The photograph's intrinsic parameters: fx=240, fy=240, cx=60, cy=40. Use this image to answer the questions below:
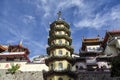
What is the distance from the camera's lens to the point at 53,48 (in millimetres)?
42469

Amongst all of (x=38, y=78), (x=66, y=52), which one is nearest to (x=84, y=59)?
(x=38, y=78)

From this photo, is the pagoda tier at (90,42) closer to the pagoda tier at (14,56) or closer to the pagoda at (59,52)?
the pagoda tier at (14,56)

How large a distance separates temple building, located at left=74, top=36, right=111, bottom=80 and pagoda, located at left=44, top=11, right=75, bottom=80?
10.4ft

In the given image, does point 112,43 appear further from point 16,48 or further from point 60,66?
point 16,48

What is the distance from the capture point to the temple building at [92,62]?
48781 millimetres

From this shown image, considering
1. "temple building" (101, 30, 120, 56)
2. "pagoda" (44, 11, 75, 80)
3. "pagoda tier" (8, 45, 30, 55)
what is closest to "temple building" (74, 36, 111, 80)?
"temple building" (101, 30, 120, 56)

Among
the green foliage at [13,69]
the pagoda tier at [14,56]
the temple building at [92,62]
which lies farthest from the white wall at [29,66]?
the temple building at [92,62]

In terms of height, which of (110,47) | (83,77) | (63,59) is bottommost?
(83,77)

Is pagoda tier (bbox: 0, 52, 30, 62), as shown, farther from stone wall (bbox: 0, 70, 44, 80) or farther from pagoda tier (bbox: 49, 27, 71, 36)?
pagoda tier (bbox: 49, 27, 71, 36)

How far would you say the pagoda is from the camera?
3900 cm

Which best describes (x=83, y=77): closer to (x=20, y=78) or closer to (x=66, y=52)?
(x=66, y=52)

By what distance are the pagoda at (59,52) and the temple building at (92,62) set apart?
3165 mm

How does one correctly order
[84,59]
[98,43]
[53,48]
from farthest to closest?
[98,43] < [84,59] < [53,48]

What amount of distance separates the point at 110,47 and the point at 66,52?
69.1 feet
